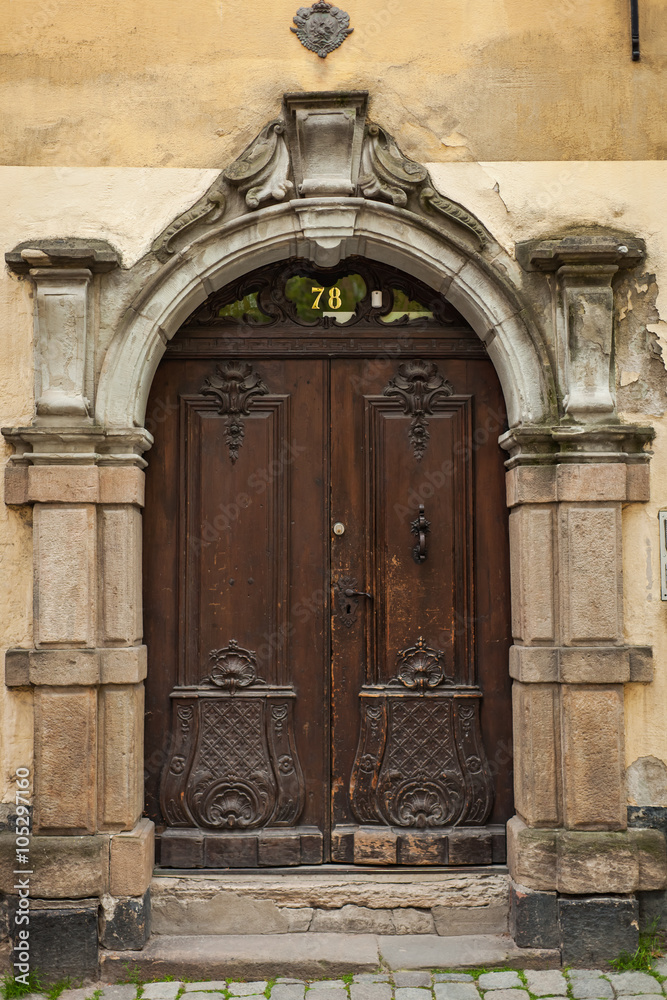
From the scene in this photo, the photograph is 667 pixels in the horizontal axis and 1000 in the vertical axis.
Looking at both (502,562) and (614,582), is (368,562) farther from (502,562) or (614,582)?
(614,582)

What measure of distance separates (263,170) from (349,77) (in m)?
0.61

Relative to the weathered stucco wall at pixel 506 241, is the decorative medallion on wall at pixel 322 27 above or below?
above

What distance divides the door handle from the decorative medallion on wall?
2172 mm

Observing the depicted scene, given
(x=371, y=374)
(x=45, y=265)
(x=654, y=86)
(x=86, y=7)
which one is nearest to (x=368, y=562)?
(x=371, y=374)

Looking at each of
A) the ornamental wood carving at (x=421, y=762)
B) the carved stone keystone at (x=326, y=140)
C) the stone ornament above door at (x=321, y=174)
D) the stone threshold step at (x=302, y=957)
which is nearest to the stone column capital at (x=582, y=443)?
the stone ornament above door at (x=321, y=174)

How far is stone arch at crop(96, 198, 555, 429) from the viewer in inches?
153

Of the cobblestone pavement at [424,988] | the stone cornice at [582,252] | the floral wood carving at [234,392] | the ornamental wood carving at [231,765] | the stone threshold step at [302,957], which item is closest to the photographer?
the cobblestone pavement at [424,988]

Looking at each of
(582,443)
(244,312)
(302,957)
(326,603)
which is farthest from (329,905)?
(244,312)

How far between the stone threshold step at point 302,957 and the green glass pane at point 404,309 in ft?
9.42

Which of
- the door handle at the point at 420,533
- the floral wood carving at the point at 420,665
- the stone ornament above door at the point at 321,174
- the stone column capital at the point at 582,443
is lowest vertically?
the floral wood carving at the point at 420,665

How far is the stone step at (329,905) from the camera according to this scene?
3918 millimetres

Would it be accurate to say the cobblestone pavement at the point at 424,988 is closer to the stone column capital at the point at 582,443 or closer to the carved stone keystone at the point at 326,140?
the stone column capital at the point at 582,443

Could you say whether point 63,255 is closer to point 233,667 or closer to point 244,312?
point 244,312

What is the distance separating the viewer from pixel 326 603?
413 centimetres
